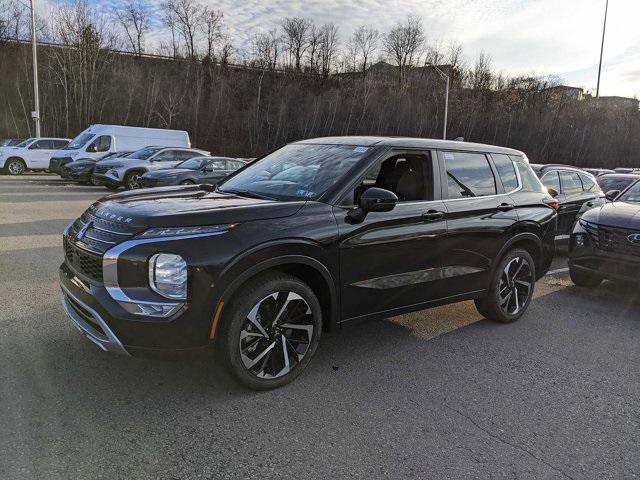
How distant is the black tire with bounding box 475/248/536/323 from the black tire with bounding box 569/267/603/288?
5.22 feet

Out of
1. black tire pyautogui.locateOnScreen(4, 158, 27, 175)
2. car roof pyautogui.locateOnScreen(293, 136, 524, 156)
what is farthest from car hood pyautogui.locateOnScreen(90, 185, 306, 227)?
black tire pyautogui.locateOnScreen(4, 158, 27, 175)

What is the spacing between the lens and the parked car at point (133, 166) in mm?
17172

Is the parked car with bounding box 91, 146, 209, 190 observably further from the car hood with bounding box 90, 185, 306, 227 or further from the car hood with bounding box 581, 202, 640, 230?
the car hood with bounding box 581, 202, 640, 230

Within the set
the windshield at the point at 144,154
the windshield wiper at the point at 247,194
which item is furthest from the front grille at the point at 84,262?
the windshield at the point at 144,154

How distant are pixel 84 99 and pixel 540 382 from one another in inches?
1948

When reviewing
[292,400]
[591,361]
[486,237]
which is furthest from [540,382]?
[292,400]

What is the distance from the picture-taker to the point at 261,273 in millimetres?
3523

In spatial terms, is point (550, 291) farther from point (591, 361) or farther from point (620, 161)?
point (620, 161)

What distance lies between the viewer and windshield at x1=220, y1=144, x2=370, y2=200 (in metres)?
4.11

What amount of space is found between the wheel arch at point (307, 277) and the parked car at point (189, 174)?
1026 cm

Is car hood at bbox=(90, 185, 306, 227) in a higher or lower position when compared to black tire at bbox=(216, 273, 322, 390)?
higher

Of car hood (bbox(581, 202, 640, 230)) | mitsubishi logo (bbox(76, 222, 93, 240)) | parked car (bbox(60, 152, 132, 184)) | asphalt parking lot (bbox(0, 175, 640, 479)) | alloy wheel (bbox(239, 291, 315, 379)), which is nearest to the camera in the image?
asphalt parking lot (bbox(0, 175, 640, 479))

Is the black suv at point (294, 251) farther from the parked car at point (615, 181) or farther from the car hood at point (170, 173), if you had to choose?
the car hood at point (170, 173)

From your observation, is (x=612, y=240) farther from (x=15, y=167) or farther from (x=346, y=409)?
(x=15, y=167)
